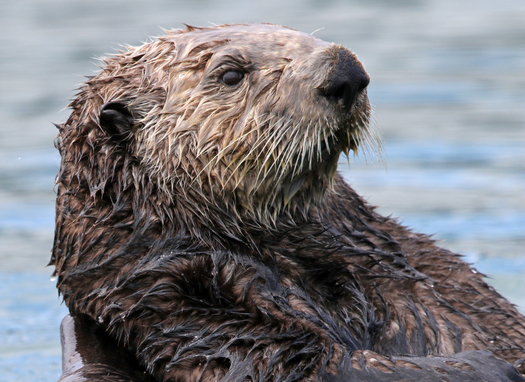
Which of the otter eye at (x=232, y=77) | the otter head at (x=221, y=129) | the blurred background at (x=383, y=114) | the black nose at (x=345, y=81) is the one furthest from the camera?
the blurred background at (x=383, y=114)

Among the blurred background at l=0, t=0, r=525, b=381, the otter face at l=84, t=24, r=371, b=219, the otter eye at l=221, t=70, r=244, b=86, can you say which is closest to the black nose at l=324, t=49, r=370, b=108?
the otter face at l=84, t=24, r=371, b=219

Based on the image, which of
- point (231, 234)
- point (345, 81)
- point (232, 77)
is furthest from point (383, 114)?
point (345, 81)

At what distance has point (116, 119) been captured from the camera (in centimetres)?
413

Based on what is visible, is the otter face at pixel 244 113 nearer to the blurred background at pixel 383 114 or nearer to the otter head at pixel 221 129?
the otter head at pixel 221 129

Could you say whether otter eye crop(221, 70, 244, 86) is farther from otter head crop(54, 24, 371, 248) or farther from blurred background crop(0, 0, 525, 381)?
blurred background crop(0, 0, 525, 381)

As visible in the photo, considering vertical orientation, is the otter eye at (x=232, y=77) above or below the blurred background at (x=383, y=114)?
below

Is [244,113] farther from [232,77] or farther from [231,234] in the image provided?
[231,234]

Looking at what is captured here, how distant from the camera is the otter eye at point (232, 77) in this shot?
407cm

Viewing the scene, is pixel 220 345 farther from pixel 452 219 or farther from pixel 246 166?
pixel 452 219

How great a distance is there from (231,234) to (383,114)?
26.2 feet

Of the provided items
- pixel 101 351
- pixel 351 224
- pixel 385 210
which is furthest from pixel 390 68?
pixel 101 351

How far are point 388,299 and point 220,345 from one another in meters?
1.01

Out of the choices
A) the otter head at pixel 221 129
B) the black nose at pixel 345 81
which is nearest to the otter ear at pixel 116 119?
the otter head at pixel 221 129

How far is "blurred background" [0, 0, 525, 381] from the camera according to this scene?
25.1 feet
